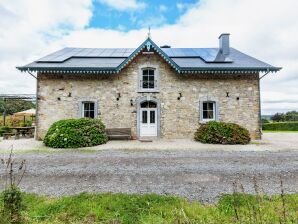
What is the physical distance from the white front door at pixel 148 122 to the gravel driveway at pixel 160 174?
5.62 m

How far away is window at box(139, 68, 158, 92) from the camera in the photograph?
1259 centimetres

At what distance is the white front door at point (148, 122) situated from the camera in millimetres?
12547

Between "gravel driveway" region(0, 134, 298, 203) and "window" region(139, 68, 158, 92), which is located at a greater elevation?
"window" region(139, 68, 158, 92)

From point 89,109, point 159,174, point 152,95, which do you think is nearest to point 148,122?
point 152,95

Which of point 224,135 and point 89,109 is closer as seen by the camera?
point 224,135

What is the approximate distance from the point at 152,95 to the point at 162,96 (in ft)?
2.20

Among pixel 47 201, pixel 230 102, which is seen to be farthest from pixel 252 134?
pixel 47 201

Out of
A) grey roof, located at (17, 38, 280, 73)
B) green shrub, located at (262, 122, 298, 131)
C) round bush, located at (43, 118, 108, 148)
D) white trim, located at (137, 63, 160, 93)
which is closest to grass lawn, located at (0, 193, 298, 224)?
round bush, located at (43, 118, 108, 148)

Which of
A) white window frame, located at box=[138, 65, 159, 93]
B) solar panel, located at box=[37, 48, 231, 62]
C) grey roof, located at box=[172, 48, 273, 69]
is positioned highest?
solar panel, located at box=[37, 48, 231, 62]

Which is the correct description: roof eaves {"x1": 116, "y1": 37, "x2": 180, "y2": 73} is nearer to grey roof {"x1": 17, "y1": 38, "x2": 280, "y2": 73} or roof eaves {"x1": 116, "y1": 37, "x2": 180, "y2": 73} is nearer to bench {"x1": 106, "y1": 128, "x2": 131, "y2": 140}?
grey roof {"x1": 17, "y1": 38, "x2": 280, "y2": 73}

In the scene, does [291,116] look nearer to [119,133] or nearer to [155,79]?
[155,79]

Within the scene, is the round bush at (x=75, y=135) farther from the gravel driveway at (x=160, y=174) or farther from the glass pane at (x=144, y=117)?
the glass pane at (x=144, y=117)

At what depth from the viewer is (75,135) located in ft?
31.6

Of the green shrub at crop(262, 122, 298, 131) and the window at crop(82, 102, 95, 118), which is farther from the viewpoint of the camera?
the green shrub at crop(262, 122, 298, 131)
